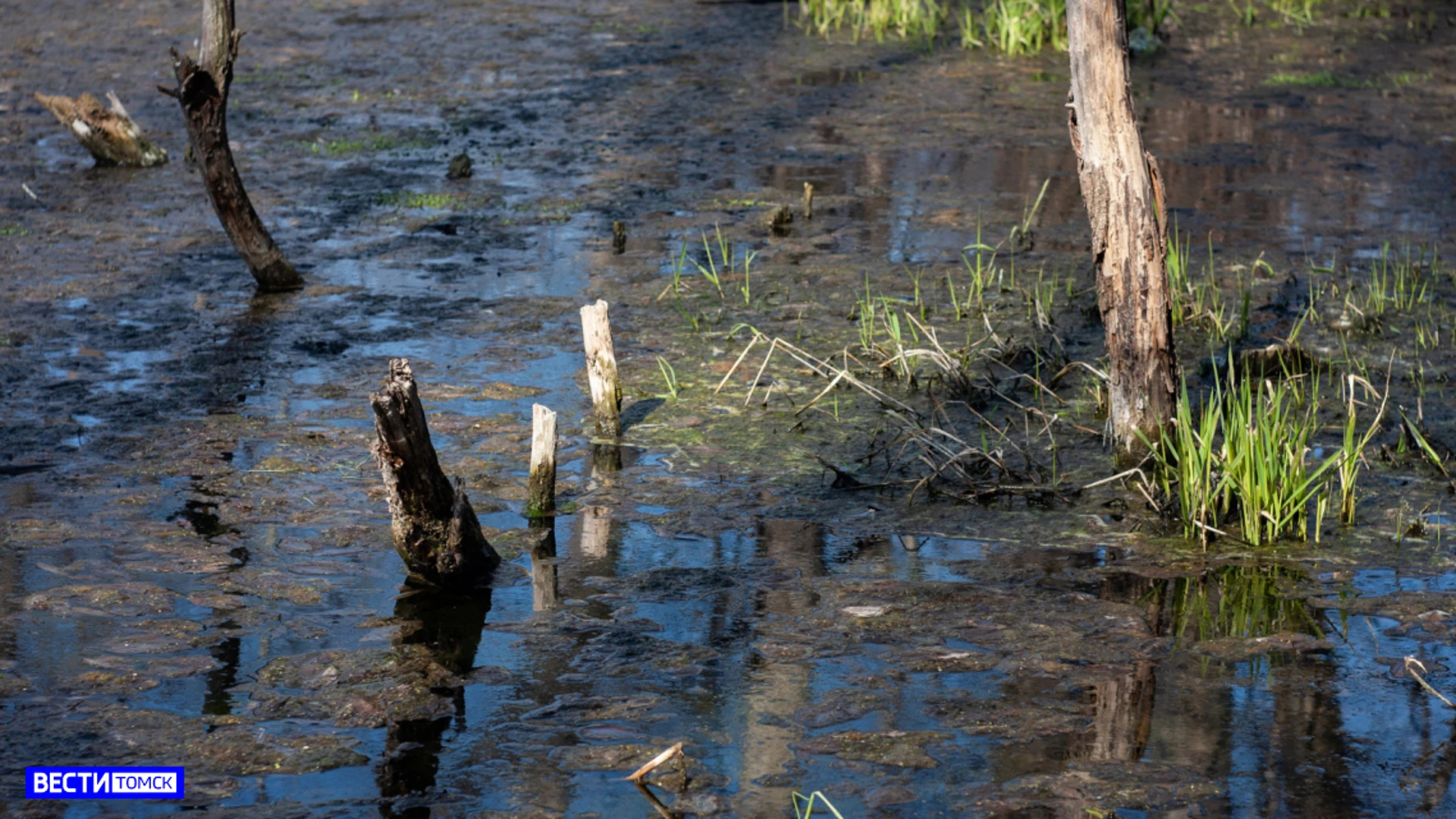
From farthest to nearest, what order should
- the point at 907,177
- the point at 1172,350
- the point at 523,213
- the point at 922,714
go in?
1. the point at 907,177
2. the point at 523,213
3. the point at 1172,350
4. the point at 922,714

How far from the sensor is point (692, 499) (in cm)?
587

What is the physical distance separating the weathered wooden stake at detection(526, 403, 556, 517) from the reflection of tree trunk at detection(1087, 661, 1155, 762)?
7.05 feet

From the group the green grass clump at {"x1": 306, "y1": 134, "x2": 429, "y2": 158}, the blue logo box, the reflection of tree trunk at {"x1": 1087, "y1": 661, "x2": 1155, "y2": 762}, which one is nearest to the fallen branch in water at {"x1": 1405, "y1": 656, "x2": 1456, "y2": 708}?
the reflection of tree trunk at {"x1": 1087, "y1": 661, "x2": 1155, "y2": 762}

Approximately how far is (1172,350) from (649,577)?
2.18m

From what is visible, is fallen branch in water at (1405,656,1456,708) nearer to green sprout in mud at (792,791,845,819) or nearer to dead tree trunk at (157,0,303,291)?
green sprout in mud at (792,791,845,819)

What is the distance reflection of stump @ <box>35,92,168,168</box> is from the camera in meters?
10.8

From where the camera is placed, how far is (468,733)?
419 cm

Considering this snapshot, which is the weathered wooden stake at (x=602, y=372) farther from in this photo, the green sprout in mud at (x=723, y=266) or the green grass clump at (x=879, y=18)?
the green grass clump at (x=879, y=18)

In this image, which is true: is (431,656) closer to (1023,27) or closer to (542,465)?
(542,465)

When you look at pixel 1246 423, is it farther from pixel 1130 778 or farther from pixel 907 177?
pixel 907 177

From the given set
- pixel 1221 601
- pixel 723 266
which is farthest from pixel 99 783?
pixel 723 266

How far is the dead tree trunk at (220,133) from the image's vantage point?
297 inches

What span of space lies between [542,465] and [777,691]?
1.54 m

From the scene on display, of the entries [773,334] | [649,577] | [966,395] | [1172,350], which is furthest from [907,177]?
[649,577]
